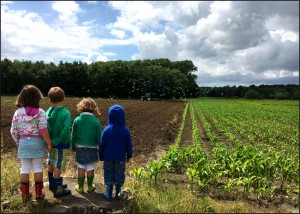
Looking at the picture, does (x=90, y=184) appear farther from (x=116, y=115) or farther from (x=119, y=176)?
(x=116, y=115)

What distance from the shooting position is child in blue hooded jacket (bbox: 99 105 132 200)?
4.86 metres

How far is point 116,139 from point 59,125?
96 cm

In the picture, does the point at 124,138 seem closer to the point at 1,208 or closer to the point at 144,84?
the point at 1,208

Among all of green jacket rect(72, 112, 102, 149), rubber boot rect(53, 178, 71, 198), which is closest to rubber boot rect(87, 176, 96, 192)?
rubber boot rect(53, 178, 71, 198)

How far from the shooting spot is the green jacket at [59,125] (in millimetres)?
4809

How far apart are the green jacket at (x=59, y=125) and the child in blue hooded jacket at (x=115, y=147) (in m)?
0.59

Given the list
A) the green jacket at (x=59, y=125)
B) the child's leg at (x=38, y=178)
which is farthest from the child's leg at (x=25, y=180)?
the green jacket at (x=59, y=125)

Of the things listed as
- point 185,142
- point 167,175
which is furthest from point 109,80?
point 167,175

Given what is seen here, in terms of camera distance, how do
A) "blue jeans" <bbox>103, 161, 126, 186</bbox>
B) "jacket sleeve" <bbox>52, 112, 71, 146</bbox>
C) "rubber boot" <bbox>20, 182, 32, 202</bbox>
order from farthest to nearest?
"blue jeans" <bbox>103, 161, 126, 186</bbox>
"jacket sleeve" <bbox>52, 112, 71, 146</bbox>
"rubber boot" <bbox>20, 182, 32, 202</bbox>

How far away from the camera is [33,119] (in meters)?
4.74

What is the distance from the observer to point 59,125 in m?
4.93

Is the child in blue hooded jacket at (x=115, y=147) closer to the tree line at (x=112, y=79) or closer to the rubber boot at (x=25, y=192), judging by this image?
the rubber boot at (x=25, y=192)

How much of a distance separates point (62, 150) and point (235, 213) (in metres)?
2.89

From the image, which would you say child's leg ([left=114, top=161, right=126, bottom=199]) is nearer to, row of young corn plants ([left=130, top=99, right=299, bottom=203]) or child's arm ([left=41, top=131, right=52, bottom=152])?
row of young corn plants ([left=130, top=99, right=299, bottom=203])
